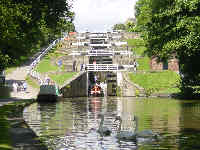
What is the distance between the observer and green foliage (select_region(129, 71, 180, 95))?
66062 mm

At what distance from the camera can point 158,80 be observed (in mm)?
69562

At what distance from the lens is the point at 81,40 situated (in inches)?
4001

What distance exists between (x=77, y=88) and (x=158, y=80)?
11312 millimetres

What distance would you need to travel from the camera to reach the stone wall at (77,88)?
6225cm

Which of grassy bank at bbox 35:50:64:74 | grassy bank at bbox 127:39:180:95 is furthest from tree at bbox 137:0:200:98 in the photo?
grassy bank at bbox 35:50:64:74

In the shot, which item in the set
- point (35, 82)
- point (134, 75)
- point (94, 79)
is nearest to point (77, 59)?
point (94, 79)

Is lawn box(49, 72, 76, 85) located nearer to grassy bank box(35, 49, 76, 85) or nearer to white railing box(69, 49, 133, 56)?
grassy bank box(35, 49, 76, 85)

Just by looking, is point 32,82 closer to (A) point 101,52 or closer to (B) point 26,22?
(A) point 101,52

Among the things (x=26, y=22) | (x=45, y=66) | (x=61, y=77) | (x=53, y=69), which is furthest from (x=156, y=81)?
(x=26, y=22)

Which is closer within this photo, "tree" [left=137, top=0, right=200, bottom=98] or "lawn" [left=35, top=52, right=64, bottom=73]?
"tree" [left=137, top=0, right=200, bottom=98]

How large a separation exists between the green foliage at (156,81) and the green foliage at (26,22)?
26.3 m

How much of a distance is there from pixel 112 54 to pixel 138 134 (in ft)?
223

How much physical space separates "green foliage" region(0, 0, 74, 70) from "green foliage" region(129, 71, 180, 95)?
2627 centimetres

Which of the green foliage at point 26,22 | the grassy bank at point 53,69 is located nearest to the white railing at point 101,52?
the grassy bank at point 53,69
